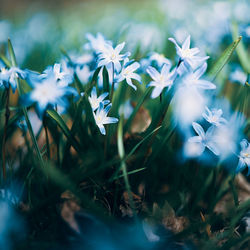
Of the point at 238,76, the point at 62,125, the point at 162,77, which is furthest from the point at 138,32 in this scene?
the point at 62,125

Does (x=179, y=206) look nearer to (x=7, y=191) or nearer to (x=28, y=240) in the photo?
(x=28, y=240)

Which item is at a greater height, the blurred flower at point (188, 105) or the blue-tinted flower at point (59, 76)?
the blue-tinted flower at point (59, 76)

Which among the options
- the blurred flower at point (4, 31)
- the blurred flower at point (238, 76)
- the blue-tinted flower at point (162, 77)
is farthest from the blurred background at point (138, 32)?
the blue-tinted flower at point (162, 77)

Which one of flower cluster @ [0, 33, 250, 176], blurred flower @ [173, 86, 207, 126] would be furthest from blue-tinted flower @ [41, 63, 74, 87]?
blurred flower @ [173, 86, 207, 126]

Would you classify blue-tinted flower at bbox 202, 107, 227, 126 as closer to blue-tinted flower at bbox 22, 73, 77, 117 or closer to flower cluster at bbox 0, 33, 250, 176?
flower cluster at bbox 0, 33, 250, 176

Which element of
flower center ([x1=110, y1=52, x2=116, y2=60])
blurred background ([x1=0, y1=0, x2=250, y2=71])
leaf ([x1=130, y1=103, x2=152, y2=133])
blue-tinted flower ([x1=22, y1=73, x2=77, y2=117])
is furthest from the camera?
blurred background ([x1=0, y1=0, x2=250, y2=71])

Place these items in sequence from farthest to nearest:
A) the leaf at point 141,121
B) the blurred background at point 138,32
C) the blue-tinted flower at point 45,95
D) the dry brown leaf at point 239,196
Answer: the blurred background at point 138,32 < the leaf at point 141,121 < the dry brown leaf at point 239,196 < the blue-tinted flower at point 45,95

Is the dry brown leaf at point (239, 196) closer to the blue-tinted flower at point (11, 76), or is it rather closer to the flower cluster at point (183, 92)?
the flower cluster at point (183, 92)
